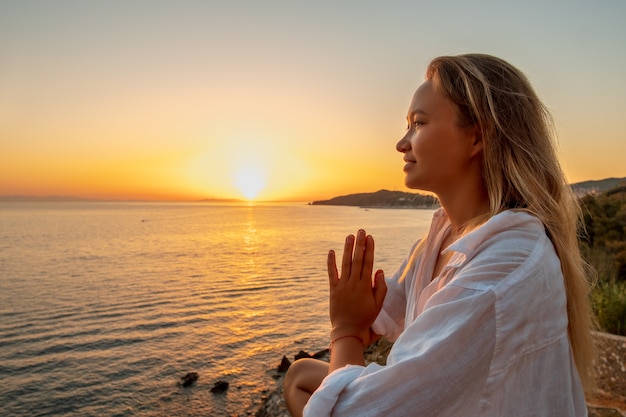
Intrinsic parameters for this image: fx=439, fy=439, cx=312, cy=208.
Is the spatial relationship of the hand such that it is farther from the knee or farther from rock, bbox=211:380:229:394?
rock, bbox=211:380:229:394

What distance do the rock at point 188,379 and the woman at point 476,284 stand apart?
32.0 ft

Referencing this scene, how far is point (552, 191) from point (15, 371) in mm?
14062

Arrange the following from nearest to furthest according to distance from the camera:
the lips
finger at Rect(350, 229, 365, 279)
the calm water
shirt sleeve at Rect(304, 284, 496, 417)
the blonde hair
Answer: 1. shirt sleeve at Rect(304, 284, 496, 417)
2. the blonde hair
3. finger at Rect(350, 229, 365, 279)
4. the lips
5. the calm water

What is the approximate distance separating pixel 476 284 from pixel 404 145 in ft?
3.00

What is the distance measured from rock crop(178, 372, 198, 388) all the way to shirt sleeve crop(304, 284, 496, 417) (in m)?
10.8

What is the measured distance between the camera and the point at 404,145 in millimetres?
2043

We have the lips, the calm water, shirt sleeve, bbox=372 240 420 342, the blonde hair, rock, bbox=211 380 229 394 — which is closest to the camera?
the blonde hair

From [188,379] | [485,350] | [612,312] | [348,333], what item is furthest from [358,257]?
[188,379]

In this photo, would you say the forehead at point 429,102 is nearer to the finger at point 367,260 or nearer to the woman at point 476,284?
the woman at point 476,284

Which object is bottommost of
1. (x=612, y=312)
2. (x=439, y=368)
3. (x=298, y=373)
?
(x=612, y=312)

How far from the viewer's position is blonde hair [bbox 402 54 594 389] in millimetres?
1622

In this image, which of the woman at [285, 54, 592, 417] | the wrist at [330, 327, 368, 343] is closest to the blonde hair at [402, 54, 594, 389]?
the woman at [285, 54, 592, 417]

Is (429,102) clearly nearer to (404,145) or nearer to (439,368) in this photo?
(404,145)

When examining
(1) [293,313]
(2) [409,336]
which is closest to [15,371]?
(1) [293,313]
